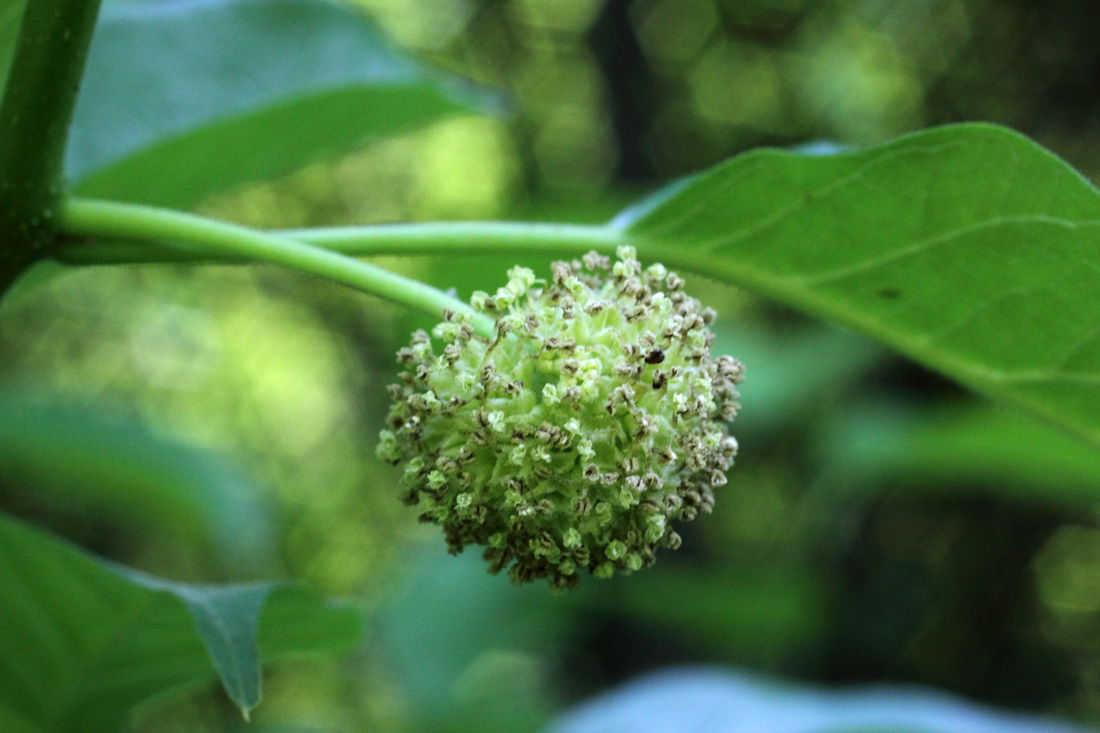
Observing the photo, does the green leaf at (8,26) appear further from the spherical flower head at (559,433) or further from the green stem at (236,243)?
the spherical flower head at (559,433)

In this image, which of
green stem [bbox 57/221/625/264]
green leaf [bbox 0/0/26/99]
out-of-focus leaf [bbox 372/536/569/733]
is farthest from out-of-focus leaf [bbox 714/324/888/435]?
green leaf [bbox 0/0/26/99]

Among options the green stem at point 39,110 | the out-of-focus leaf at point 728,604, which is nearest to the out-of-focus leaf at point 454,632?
the out-of-focus leaf at point 728,604

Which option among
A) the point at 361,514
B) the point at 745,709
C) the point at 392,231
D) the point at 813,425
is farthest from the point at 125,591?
the point at 361,514

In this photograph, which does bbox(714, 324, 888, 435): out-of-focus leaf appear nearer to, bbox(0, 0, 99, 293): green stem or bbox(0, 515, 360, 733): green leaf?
bbox(0, 515, 360, 733): green leaf

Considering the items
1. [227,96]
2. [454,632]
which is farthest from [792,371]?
[227,96]

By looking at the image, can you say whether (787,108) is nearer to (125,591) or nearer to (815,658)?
(815,658)

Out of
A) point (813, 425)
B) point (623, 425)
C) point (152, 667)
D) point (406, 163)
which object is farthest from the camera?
point (406, 163)
